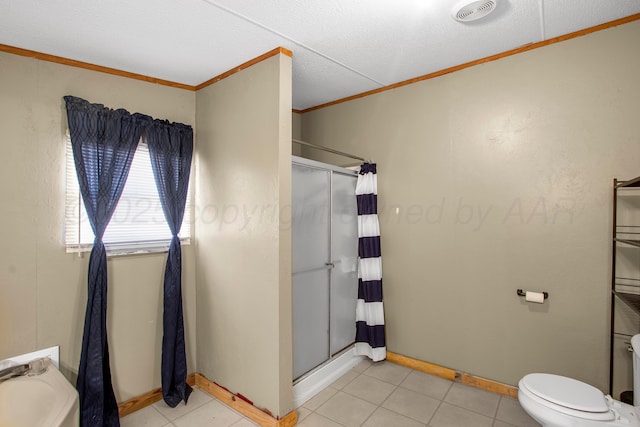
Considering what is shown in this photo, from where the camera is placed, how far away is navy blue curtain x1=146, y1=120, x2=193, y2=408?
7.81 ft

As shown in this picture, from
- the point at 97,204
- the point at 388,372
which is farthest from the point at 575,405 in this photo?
the point at 97,204

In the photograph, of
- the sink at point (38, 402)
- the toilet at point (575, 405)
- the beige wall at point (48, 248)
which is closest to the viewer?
the toilet at point (575, 405)

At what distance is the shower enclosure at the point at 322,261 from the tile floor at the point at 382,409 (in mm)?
312

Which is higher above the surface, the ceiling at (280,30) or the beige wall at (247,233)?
the ceiling at (280,30)

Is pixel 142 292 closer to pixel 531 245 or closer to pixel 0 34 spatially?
pixel 0 34

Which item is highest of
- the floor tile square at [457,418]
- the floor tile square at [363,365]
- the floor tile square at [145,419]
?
the floor tile square at [457,418]

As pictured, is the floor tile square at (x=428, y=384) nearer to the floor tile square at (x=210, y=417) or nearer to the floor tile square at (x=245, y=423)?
the floor tile square at (x=245, y=423)

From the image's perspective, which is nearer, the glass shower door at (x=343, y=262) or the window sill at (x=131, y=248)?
the window sill at (x=131, y=248)

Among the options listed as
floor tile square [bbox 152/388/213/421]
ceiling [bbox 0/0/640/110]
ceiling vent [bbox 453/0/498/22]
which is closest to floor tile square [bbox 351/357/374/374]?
floor tile square [bbox 152/388/213/421]

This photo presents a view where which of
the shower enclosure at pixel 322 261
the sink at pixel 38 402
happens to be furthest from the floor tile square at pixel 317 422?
the sink at pixel 38 402

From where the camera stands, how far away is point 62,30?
5.97ft

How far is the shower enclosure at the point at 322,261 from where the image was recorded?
2.42m

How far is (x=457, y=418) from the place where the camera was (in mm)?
2125

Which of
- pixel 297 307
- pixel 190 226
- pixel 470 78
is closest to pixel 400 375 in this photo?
pixel 297 307
